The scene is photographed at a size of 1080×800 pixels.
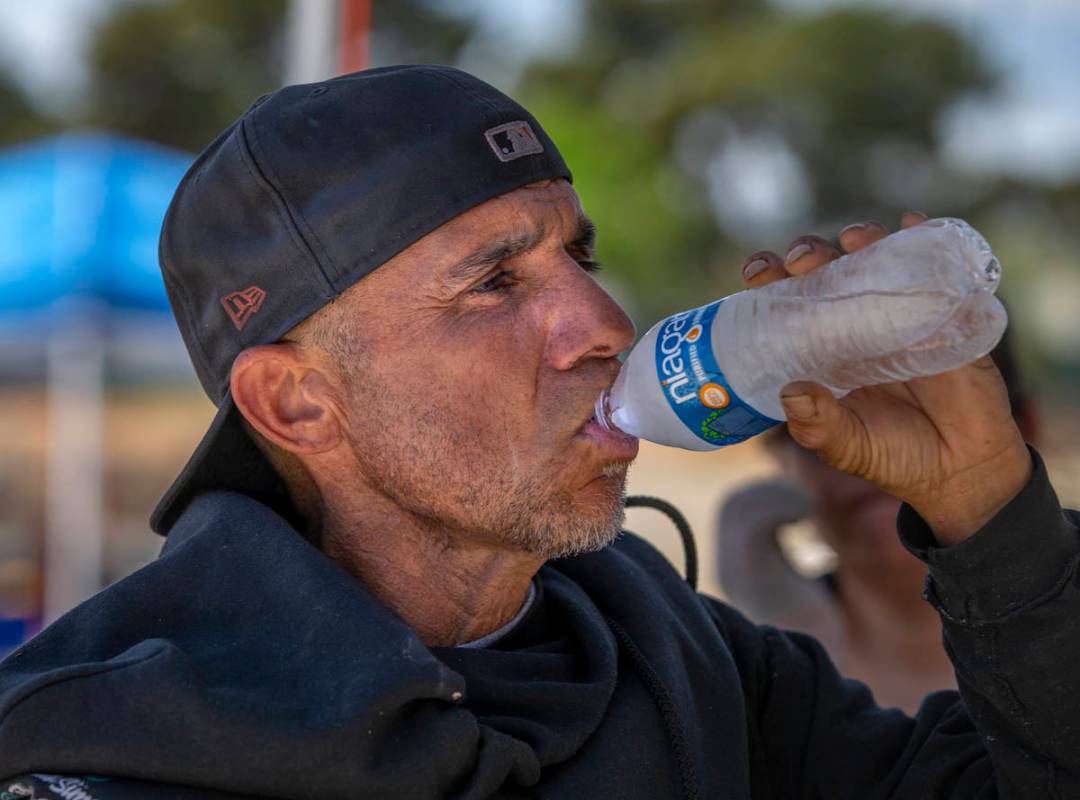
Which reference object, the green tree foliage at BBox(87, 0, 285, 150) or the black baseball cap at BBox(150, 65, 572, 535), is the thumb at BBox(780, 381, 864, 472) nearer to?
the black baseball cap at BBox(150, 65, 572, 535)

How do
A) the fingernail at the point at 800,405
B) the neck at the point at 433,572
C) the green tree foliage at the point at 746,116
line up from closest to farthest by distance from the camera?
the fingernail at the point at 800,405 < the neck at the point at 433,572 < the green tree foliage at the point at 746,116

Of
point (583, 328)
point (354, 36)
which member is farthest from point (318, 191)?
point (354, 36)

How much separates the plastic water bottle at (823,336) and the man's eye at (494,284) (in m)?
0.23

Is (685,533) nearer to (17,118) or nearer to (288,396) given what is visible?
(288,396)

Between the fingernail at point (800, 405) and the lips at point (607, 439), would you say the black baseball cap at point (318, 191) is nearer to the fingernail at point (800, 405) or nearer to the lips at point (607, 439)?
the lips at point (607, 439)

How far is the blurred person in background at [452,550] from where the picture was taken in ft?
5.16

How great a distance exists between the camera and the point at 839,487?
3.21 m

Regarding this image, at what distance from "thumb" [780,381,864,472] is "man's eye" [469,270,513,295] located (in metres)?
0.48

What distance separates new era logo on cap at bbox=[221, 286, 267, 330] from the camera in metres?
1.92

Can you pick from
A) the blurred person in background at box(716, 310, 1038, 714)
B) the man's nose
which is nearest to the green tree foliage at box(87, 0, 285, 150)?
the blurred person in background at box(716, 310, 1038, 714)

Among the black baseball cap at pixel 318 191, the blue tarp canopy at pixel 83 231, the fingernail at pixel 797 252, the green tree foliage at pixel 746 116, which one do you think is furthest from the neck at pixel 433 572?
the green tree foliage at pixel 746 116

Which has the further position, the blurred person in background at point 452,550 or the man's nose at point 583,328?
the man's nose at point 583,328

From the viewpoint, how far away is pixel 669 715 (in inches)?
75.3

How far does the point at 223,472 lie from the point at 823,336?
92 cm
